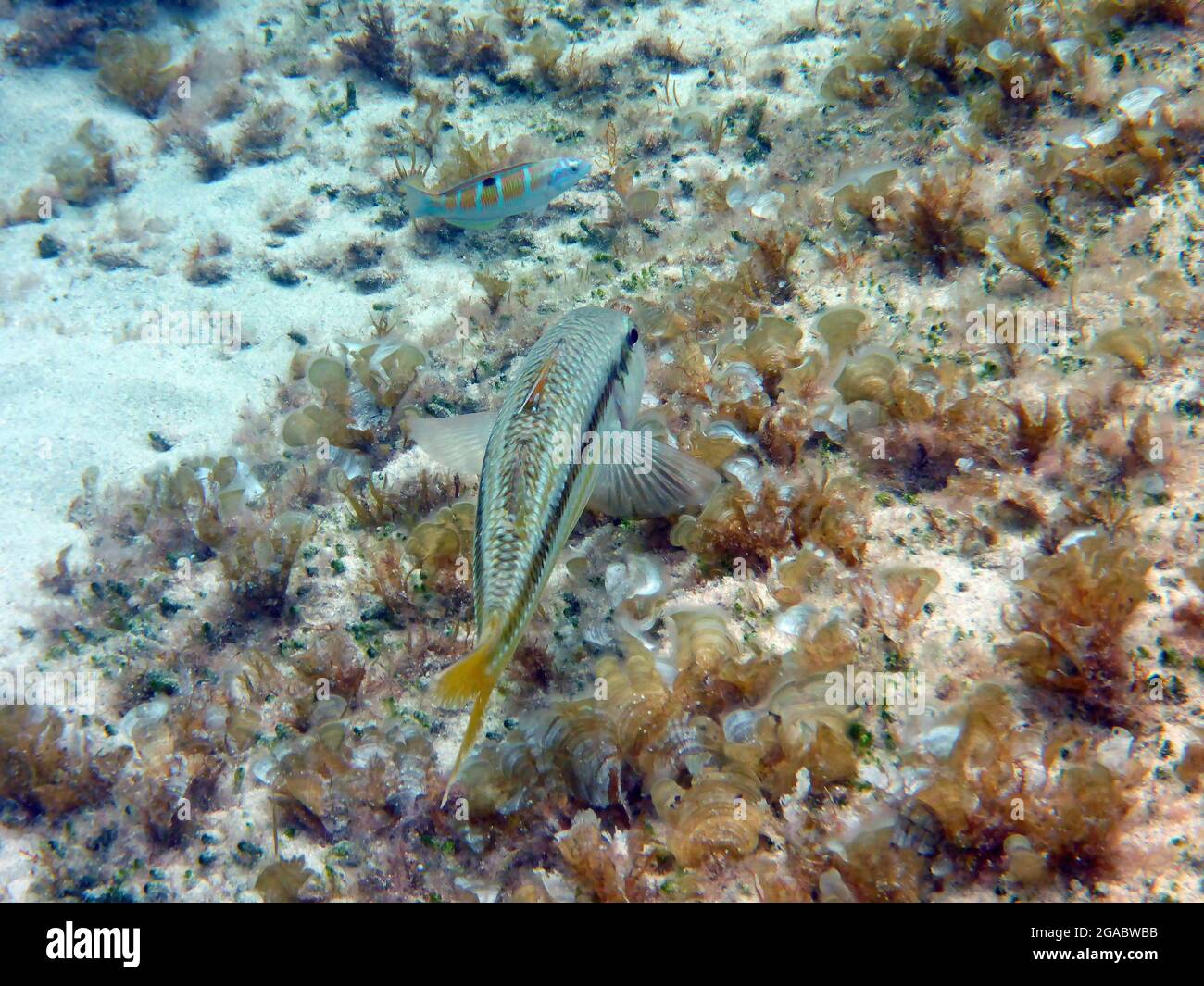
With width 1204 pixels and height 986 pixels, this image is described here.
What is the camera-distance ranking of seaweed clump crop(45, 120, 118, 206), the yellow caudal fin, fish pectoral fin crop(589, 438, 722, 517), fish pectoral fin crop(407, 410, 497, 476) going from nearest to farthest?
the yellow caudal fin → fish pectoral fin crop(589, 438, 722, 517) → fish pectoral fin crop(407, 410, 497, 476) → seaweed clump crop(45, 120, 118, 206)

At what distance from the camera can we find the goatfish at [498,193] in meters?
5.75

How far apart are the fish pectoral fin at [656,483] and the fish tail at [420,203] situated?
3765 mm

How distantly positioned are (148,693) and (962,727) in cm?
483

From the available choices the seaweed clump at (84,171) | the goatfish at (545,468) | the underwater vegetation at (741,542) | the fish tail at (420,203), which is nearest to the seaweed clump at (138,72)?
the seaweed clump at (84,171)

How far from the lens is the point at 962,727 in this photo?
8.71ft

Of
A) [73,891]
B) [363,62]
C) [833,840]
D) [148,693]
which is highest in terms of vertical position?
[363,62]

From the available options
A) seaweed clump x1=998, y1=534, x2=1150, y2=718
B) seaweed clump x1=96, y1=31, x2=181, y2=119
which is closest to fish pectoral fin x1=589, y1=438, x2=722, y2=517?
seaweed clump x1=998, y1=534, x2=1150, y2=718

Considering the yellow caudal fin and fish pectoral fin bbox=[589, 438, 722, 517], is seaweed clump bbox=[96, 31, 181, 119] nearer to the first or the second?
fish pectoral fin bbox=[589, 438, 722, 517]

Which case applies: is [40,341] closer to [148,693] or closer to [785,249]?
[148,693]

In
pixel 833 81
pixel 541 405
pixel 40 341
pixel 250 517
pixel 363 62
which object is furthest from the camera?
pixel 363 62

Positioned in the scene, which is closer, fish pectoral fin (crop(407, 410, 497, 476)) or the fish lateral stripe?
fish pectoral fin (crop(407, 410, 497, 476))

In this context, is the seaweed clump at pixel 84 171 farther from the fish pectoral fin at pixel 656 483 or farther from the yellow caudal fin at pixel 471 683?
the yellow caudal fin at pixel 471 683

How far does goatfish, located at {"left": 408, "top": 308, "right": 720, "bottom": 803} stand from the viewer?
2.40m
